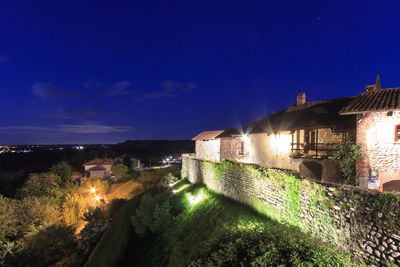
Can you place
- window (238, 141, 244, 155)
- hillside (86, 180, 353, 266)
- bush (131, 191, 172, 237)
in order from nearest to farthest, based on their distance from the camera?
1. hillside (86, 180, 353, 266)
2. bush (131, 191, 172, 237)
3. window (238, 141, 244, 155)

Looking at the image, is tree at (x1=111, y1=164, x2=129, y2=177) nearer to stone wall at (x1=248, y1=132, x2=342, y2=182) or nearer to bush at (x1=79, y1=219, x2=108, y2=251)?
bush at (x1=79, y1=219, x2=108, y2=251)

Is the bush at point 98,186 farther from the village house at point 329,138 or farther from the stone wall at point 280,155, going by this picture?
the stone wall at point 280,155

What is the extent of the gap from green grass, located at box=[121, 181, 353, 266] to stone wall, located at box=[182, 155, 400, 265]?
1.70 ft

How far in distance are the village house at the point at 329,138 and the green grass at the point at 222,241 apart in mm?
6843

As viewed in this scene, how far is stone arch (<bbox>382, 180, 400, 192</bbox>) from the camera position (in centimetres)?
1085

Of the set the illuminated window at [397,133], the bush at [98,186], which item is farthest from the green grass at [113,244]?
the illuminated window at [397,133]

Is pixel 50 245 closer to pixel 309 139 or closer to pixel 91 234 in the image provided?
pixel 91 234

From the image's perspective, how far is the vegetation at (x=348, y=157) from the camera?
11.2m

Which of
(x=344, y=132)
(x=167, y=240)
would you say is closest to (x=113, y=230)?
(x=167, y=240)

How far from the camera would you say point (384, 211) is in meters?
5.57

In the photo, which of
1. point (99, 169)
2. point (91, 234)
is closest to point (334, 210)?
point (91, 234)

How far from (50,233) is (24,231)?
4423mm

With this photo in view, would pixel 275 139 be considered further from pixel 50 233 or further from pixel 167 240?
pixel 50 233

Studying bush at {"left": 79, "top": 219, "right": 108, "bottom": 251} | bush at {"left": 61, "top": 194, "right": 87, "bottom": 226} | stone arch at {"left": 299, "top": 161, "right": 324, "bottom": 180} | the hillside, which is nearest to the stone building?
stone arch at {"left": 299, "top": 161, "right": 324, "bottom": 180}
